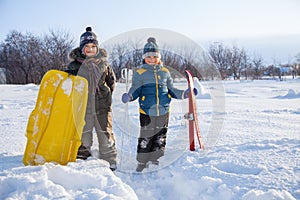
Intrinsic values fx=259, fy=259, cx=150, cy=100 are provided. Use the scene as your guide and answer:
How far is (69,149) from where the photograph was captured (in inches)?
95.3

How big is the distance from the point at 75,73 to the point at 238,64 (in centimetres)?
3016

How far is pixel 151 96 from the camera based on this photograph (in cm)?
266

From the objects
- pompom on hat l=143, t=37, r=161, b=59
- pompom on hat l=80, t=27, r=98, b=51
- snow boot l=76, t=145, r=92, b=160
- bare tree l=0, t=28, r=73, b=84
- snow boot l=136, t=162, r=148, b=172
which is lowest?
snow boot l=136, t=162, r=148, b=172

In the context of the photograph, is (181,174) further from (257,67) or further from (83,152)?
(257,67)

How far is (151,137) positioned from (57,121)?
981 mm

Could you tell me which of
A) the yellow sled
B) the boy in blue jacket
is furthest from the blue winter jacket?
the yellow sled

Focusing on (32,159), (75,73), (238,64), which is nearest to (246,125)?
(75,73)

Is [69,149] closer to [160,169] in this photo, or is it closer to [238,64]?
[160,169]

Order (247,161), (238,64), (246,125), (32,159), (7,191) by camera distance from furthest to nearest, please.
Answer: (238,64) → (246,125) → (247,161) → (32,159) → (7,191)

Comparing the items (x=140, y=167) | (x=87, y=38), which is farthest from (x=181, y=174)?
(x=87, y=38)

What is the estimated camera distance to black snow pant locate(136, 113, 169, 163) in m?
2.75

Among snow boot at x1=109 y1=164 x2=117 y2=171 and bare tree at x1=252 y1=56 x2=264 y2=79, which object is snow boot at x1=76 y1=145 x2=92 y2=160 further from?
bare tree at x1=252 y1=56 x2=264 y2=79

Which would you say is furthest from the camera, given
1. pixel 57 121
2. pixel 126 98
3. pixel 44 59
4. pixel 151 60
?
pixel 44 59

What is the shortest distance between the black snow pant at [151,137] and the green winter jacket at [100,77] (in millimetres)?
443
